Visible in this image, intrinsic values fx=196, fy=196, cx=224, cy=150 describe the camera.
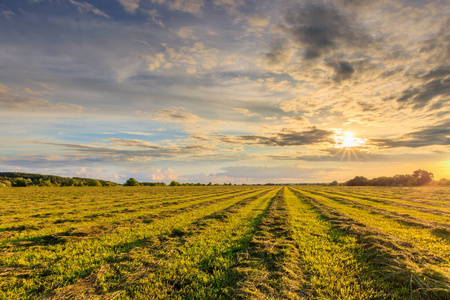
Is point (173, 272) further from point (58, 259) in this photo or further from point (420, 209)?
point (420, 209)

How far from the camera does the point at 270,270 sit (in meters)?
6.79

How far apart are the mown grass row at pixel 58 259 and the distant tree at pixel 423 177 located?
16793cm

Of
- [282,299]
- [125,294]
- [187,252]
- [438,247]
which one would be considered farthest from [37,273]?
[438,247]

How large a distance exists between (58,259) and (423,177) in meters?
176

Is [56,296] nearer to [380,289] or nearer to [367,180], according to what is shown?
[380,289]

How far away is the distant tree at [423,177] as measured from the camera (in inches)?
4775

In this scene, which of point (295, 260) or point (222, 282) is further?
point (295, 260)

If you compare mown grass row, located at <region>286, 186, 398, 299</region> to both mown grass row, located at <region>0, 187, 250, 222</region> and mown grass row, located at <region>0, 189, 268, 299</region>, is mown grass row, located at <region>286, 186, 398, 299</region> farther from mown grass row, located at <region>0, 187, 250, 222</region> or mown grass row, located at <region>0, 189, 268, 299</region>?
mown grass row, located at <region>0, 187, 250, 222</region>

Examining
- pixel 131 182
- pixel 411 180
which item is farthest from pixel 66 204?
pixel 411 180

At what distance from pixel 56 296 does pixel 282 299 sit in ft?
19.7

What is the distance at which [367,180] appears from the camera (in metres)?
170

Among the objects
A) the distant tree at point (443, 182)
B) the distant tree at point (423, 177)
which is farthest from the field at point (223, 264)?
the distant tree at point (423, 177)

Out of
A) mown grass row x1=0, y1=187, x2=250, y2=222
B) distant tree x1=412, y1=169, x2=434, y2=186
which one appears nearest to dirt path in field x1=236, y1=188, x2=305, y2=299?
mown grass row x1=0, y1=187, x2=250, y2=222

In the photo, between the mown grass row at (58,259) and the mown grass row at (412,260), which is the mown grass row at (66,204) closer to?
the mown grass row at (58,259)
